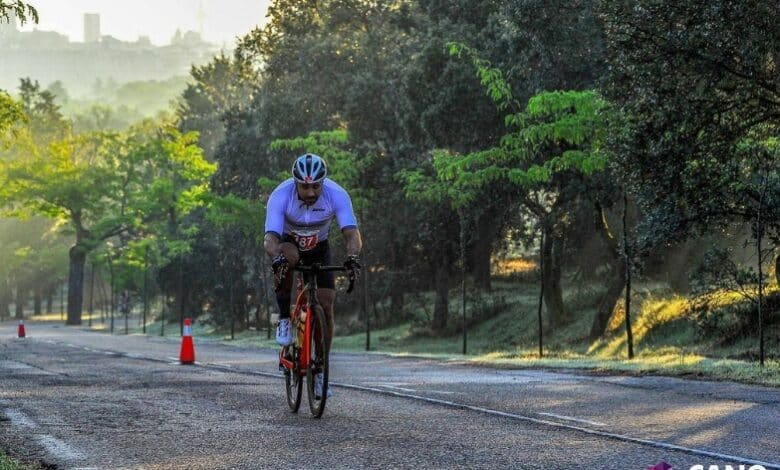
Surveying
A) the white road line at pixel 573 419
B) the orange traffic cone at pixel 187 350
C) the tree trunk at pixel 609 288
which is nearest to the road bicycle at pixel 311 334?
the white road line at pixel 573 419

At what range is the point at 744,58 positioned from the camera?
64.2ft

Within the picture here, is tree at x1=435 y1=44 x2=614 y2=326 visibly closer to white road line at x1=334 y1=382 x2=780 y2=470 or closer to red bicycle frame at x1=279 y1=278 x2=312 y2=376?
white road line at x1=334 y1=382 x2=780 y2=470

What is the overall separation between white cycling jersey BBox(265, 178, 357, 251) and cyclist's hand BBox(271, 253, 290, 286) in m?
0.34

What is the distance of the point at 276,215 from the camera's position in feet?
34.6

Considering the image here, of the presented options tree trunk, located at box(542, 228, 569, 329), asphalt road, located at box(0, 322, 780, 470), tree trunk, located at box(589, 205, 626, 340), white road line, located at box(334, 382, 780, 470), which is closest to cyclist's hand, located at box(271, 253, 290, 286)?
asphalt road, located at box(0, 322, 780, 470)

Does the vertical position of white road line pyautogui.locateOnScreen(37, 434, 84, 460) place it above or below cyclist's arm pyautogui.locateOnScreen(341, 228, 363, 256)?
below

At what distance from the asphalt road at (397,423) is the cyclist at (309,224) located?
1211 millimetres

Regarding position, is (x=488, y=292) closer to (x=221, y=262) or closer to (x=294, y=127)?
(x=294, y=127)

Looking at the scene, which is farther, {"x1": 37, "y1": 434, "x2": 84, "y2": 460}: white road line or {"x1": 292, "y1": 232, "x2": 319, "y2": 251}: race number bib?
{"x1": 292, "y1": 232, "x2": 319, "y2": 251}: race number bib

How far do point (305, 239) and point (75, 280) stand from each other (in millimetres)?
75560

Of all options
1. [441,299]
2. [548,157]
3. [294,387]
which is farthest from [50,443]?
[441,299]

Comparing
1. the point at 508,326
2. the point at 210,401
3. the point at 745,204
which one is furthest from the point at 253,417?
the point at 508,326

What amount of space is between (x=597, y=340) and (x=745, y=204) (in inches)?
409

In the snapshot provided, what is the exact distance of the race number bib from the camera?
10.7m
